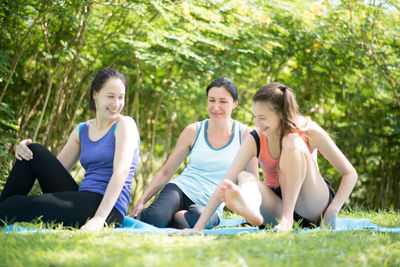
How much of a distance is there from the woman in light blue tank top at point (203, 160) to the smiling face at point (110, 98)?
2.47 ft

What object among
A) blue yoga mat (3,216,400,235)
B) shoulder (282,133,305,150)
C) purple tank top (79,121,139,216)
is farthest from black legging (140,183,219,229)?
shoulder (282,133,305,150)

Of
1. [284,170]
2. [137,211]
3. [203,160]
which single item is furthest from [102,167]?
[284,170]

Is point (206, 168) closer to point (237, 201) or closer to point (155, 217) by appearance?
point (155, 217)

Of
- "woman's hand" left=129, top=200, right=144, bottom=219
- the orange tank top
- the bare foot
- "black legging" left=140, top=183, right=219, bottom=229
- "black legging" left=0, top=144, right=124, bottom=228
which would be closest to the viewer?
the bare foot

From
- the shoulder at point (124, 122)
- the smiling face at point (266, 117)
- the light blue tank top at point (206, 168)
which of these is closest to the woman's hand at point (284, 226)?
the smiling face at point (266, 117)

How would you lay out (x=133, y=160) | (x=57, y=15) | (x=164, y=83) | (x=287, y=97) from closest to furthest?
(x=287, y=97) < (x=133, y=160) < (x=57, y=15) < (x=164, y=83)

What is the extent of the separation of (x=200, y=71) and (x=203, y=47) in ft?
1.07

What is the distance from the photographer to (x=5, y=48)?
16.6 ft

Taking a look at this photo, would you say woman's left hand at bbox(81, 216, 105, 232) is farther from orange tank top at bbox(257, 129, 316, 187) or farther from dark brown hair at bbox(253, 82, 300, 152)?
dark brown hair at bbox(253, 82, 300, 152)

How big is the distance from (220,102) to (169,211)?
95 cm

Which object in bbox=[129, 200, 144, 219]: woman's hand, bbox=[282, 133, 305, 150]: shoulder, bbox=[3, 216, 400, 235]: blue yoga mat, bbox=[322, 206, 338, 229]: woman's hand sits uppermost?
bbox=[282, 133, 305, 150]: shoulder

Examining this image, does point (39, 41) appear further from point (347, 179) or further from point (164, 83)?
point (347, 179)

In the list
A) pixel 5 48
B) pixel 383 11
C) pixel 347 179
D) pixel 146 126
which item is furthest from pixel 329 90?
pixel 5 48

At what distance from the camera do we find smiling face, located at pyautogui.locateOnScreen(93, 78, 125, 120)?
118 inches
